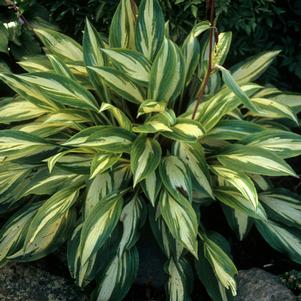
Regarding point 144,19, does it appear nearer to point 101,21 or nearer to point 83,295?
point 101,21

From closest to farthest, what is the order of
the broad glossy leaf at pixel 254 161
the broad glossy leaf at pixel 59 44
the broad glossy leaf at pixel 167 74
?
the broad glossy leaf at pixel 254 161 < the broad glossy leaf at pixel 167 74 < the broad glossy leaf at pixel 59 44

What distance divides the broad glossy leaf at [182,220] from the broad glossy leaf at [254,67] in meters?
0.87

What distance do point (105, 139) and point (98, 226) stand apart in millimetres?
355

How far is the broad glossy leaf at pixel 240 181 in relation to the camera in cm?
212

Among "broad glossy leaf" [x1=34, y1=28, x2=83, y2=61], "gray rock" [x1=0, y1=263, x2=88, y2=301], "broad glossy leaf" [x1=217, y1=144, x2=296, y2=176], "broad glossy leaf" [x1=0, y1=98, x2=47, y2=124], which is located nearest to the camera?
"broad glossy leaf" [x1=217, y1=144, x2=296, y2=176]

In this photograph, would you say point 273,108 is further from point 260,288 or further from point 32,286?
point 32,286

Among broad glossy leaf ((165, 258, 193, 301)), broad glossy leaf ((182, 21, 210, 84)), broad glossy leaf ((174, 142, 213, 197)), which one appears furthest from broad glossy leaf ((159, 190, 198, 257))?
broad glossy leaf ((182, 21, 210, 84))

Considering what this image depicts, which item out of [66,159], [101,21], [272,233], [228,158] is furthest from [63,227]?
[101,21]

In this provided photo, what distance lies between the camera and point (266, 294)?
7.84ft

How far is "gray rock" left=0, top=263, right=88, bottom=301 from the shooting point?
247cm

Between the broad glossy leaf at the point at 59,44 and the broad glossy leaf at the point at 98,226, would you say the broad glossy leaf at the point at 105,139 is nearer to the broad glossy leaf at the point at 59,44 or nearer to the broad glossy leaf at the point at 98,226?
the broad glossy leaf at the point at 98,226

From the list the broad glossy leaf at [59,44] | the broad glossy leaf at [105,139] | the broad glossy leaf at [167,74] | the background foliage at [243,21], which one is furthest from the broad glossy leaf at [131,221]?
the background foliage at [243,21]

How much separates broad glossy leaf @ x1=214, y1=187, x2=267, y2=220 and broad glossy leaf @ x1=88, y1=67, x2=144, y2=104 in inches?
21.7

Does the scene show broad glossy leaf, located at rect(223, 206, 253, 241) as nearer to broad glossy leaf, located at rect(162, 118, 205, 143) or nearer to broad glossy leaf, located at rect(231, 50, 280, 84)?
broad glossy leaf, located at rect(162, 118, 205, 143)
